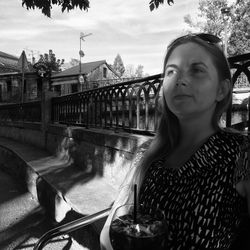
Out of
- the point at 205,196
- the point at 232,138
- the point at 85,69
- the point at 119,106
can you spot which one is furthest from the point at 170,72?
the point at 85,69

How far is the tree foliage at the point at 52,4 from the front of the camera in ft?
16.4

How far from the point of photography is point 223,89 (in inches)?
66.7

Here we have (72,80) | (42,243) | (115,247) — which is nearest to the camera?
(115,247)

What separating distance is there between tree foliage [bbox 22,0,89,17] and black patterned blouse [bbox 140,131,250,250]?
13.8 ft

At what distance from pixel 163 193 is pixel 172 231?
17 cm

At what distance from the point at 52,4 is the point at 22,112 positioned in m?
9.11

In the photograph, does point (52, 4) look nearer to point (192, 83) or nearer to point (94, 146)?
point (94, 146)

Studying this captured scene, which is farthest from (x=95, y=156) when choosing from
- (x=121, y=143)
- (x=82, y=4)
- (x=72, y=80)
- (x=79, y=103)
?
(x=72, y=80)

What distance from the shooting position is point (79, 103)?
784 cm

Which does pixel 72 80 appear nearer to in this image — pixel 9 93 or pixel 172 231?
pixel 9 93

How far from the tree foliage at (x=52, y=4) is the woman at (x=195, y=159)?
3826 mm

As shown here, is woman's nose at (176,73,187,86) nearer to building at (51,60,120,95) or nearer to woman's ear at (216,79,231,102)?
woman's ear at (216,79,231,102)

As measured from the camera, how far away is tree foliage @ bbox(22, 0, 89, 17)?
499 cm

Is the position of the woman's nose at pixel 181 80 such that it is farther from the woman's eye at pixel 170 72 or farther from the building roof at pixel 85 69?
the building roof at pixel 85 69
